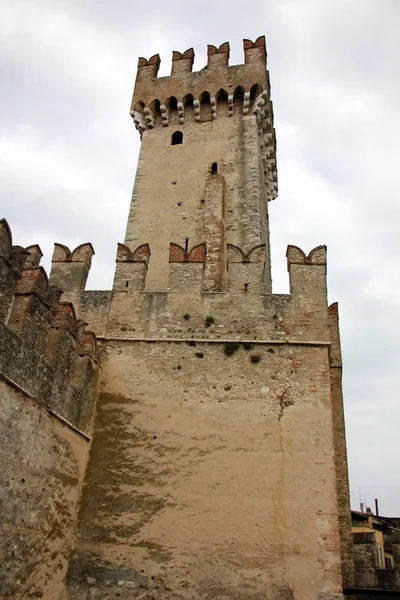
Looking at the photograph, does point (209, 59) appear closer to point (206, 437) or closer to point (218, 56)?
point (218, 56)

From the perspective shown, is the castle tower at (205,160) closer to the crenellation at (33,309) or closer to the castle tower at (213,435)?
the castle tower at (213,435)

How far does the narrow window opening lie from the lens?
14.7 meters

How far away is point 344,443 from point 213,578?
12.5 feet

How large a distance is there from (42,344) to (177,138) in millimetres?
9459

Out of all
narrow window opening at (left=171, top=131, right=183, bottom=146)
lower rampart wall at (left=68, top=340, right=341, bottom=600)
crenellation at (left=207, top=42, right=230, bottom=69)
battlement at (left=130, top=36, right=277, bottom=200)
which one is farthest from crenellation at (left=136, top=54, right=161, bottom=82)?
lower rampart wall at (left=68, top=340, right=341, bottom=600)

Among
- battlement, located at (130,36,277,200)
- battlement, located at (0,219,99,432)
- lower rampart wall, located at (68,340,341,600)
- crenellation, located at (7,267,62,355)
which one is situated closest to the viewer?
battlement, located at (0,219,99,432)

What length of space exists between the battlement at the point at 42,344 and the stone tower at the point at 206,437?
85 millimetres

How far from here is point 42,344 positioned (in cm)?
728

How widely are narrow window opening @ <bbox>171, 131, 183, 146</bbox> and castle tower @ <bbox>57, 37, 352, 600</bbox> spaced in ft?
13.4

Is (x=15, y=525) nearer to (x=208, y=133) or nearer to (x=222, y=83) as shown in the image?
(x=208, y=133)

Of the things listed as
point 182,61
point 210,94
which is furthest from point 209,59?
point 210,94

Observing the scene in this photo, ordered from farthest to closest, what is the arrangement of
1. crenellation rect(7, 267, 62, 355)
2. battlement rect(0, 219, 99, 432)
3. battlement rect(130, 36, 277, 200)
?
battlement rect(130, 36, 277, 200)
crenellation rect(7, 267, 62, 355)
battlement rect(0, 219, 99, 432)

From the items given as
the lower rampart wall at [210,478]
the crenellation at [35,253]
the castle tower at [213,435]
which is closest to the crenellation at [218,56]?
the castle tower at [213,435]

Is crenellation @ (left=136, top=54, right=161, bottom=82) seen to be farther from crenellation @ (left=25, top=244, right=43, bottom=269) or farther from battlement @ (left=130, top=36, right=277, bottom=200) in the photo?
crenellation @ (left=25, top=244, right=43, bottom=269)
